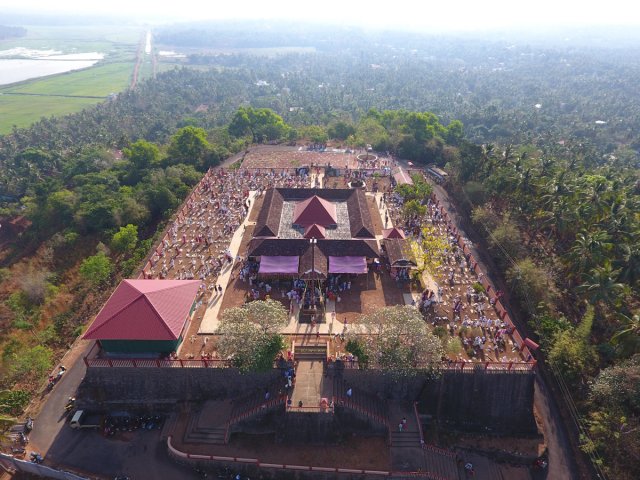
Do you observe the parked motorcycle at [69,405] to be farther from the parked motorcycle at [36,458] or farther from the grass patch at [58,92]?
the grass patch at [58,92]

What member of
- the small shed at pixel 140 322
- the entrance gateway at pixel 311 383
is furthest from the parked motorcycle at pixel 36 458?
the entrance gateway at pixel 311 383

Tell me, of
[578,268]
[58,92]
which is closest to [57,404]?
[578,268]

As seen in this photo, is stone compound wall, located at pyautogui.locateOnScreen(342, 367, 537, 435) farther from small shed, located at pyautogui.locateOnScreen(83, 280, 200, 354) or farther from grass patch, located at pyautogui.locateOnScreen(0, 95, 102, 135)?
grass patch, located at pyautogui.locateOnScreen(0, 95, 102, 135)

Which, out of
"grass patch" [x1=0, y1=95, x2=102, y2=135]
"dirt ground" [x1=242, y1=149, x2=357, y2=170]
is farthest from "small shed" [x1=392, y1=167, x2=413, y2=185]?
"grass patch" [x1=0, y1=95, x2=102, y2=135]

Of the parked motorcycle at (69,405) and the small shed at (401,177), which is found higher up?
the small shed at (401,177)

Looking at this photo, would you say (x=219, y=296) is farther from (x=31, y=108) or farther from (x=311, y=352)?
(x=31, y=108)

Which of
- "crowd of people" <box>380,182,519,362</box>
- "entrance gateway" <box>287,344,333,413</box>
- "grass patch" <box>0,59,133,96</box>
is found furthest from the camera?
"grass patch" <box>0,59,133,96</box>
